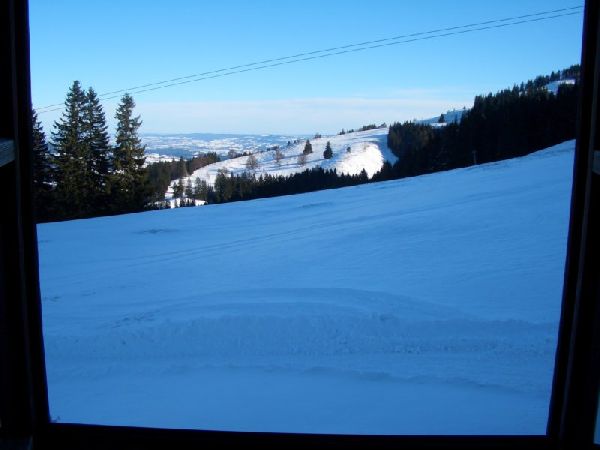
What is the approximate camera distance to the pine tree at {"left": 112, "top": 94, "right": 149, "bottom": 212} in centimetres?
3102

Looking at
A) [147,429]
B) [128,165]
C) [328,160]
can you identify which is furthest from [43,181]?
[328,160]

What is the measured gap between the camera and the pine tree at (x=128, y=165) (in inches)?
1221

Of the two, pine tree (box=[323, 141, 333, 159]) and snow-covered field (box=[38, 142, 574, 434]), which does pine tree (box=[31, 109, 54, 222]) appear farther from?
pine tree (box=[323, 141, 333, 159])

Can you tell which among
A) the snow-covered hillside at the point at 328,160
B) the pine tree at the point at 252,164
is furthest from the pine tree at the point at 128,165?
the pine tree at the point at 252,164

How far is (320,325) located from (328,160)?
73816mm

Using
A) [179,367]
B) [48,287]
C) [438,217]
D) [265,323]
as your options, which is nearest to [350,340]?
[265,323]

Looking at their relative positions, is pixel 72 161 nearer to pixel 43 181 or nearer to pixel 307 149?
pixel 43 181

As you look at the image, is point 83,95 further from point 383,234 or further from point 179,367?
point 179,367

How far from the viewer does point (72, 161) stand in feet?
95.1

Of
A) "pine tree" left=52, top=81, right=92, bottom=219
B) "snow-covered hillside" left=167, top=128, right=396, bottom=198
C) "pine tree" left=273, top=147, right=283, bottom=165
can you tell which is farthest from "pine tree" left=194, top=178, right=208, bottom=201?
"pine tree" left=273, top=147, right=283, bottom=165

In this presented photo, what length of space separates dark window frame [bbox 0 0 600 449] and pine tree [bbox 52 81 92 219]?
29489 millimetres

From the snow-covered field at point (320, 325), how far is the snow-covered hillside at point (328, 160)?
5313 cm

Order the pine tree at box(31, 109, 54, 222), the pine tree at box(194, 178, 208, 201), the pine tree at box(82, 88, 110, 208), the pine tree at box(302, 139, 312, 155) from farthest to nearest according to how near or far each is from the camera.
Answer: the pine tree at box(302, 139, 312, 155), the pine tree at box(194, 178, 208, 201), the pine tree at box(82, 88, 110, 208), the pine tree at box(31, 109, 54, 222)

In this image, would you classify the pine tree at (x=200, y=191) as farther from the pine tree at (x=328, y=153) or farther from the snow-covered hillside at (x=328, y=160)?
the pine tree at (x=328, y=153)
